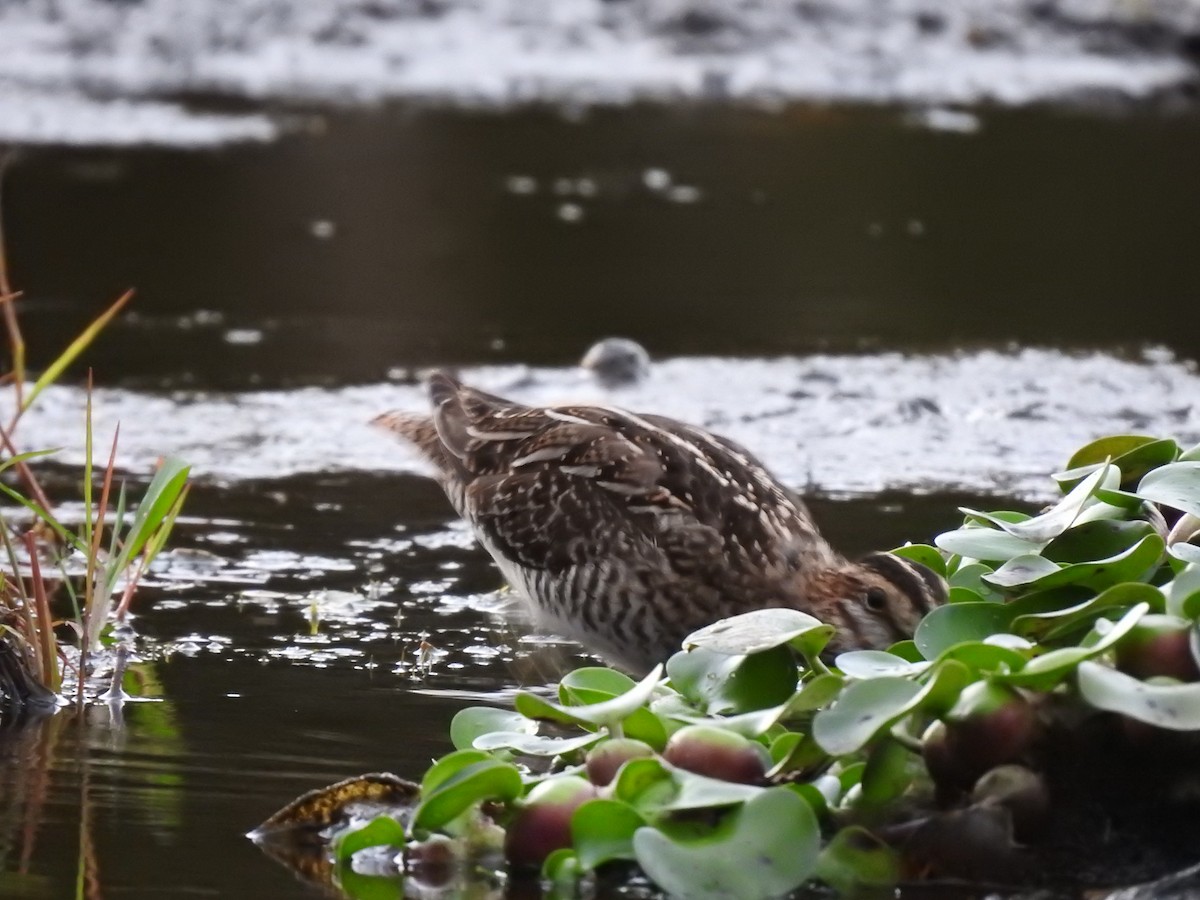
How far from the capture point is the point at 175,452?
8.02m

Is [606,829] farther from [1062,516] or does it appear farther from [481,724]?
[1062,516]

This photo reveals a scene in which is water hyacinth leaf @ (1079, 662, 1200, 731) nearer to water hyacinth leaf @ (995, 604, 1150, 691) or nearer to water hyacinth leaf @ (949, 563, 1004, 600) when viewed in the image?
water hyacinth leaf @ (995, 604, 1150, 691)

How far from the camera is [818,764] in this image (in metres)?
4.38

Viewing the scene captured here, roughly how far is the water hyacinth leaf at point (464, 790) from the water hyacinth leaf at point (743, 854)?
0.29 m

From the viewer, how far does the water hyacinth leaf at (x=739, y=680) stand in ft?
15.4

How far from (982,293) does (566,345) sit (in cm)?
291

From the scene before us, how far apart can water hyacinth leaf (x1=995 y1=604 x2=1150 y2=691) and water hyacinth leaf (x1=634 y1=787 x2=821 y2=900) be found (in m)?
0.50

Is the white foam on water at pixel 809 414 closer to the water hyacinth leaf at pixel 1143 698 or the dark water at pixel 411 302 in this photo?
the dark water at pixel 411 302

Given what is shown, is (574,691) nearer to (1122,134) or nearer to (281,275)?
(281,275)

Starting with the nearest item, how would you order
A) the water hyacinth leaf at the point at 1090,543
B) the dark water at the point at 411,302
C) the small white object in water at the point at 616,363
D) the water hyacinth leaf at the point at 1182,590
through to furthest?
the water hyacinth leaf at the point at 1182,590
the dark water at the point at 411,302
the water hyacinth leaf at the point at 1090,543
the small white object in water at the point at 616,363

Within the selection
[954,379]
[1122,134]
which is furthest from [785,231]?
[1122,134]

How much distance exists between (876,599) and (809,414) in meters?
3.82

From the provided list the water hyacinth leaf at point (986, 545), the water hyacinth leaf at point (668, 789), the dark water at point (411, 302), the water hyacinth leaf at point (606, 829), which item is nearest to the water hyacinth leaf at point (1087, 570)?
the water hyacinth leaf at point (986, 545)

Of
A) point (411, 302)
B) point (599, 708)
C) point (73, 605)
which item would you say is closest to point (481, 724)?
point (599, 708)
